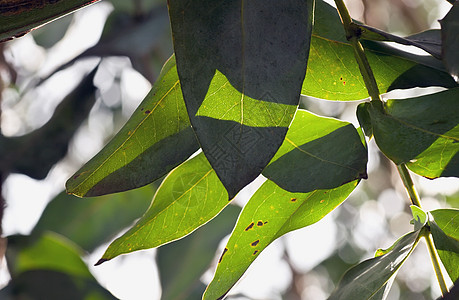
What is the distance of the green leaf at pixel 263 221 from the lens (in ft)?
1.51

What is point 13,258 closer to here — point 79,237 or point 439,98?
point 439,98

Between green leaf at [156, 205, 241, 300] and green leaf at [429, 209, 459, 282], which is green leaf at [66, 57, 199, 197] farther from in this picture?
green leaf at [156, 205, 241, 300]

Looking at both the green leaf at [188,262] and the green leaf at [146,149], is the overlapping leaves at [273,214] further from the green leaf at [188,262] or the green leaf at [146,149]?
the green leaf at [188,262]

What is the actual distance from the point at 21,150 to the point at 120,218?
0.31m

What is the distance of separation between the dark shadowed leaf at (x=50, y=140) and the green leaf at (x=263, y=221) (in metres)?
0.59

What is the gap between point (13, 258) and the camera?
65 centimetres

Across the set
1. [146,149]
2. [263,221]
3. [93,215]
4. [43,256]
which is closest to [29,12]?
[146,149]

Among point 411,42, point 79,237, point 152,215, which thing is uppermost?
point 411,42

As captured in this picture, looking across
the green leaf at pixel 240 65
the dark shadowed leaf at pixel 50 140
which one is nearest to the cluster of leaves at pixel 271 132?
the green leaf at pixel 240 65

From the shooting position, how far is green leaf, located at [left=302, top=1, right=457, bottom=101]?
1.46ft

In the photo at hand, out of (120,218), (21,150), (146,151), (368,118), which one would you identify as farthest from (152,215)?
(120,218)

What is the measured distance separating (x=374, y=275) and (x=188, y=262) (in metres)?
0.95

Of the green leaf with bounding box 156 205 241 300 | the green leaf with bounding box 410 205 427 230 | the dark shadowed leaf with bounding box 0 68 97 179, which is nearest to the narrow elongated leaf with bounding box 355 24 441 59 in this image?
the green leaf with bounding box 410 205 427 230

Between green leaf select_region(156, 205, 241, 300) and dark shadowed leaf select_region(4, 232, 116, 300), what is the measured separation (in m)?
0.63
